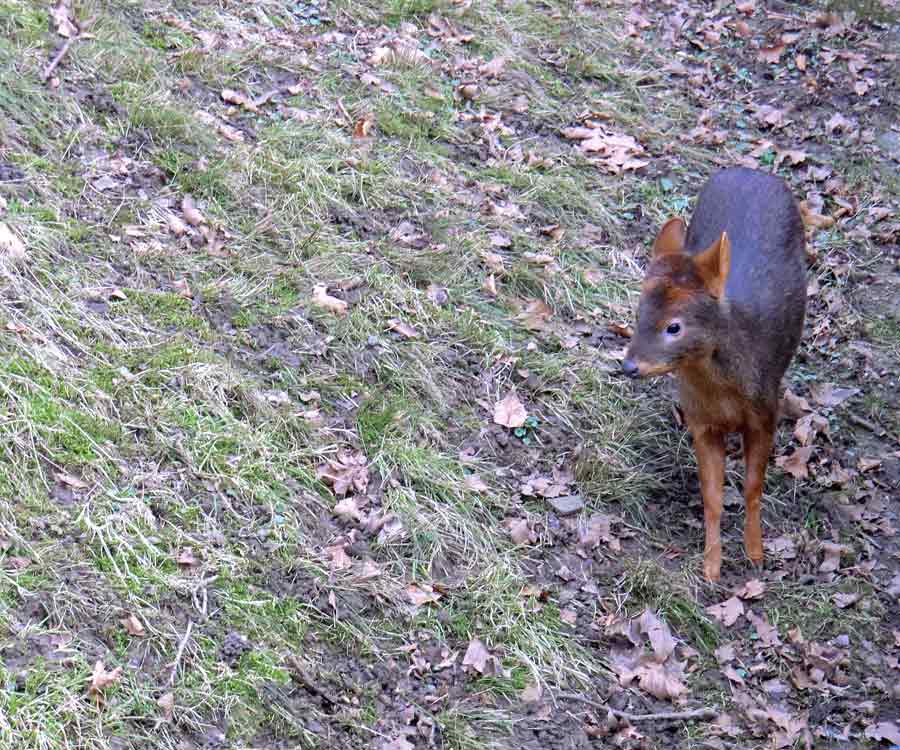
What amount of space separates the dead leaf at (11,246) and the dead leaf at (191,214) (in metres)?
1.03

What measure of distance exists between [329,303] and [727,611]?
8.54 ft

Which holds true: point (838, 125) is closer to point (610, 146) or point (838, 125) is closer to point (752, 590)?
point (610, 146)

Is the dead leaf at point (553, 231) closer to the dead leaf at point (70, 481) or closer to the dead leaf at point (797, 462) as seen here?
the dead leaf at point (797, 462)

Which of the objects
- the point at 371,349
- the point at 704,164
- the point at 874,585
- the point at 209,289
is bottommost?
the point at 874,585

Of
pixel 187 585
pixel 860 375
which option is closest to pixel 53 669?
pixel 187 585

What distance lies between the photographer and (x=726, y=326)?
17.8 feet

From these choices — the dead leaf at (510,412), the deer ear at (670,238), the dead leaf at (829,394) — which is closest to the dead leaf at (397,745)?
the dead leaf at (510,412)

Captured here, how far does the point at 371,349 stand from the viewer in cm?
613

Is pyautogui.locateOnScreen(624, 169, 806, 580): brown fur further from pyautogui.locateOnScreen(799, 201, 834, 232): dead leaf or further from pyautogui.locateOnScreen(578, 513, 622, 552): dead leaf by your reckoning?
pyautogui.locateOnScreen(799, 201, 834, 232): dead leaf

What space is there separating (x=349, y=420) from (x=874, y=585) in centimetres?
267

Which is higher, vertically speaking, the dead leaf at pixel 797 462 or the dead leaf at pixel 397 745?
the dead leaf at pixel 397 745

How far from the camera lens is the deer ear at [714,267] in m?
5.25

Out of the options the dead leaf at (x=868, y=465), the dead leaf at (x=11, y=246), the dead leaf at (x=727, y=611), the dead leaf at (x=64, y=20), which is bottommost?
the dead leaf at (x=868, y=465)

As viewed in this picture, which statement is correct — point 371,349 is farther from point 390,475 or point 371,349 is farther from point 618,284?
point 618,284
